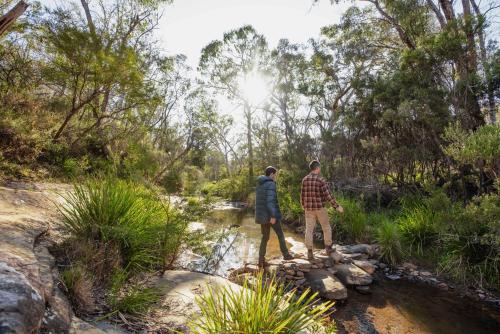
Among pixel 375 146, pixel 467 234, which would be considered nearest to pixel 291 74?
pixel 375 146

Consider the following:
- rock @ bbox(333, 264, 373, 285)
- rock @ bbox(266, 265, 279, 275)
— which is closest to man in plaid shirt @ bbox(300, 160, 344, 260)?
rock @ bbox(333, 264, 373, 285)

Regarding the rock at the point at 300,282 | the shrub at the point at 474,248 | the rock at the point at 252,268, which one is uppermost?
the shrub at the point at 474,248

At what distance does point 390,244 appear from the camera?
7562 millimetres

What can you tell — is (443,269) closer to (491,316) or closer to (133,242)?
(491,316)

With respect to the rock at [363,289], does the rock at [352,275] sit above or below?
above

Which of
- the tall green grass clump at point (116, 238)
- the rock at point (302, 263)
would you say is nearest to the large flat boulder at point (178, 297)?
the tall green grass clump at point (116, 238)

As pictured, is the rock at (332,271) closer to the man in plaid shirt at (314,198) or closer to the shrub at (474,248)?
the man in plaid shirt at (314,198)

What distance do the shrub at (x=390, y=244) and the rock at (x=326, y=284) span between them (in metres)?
2.24

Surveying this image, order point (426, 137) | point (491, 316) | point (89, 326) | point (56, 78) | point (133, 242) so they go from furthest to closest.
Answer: point (426, 137), point (56, 78), point (491, 316), point (133, 242), point (89, 326)

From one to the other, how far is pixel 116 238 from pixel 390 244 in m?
6.67

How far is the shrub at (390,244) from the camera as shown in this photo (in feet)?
24.6

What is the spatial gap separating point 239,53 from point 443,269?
2196 cm

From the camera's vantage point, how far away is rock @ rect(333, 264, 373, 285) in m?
6.32

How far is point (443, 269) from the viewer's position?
6.30 metres
